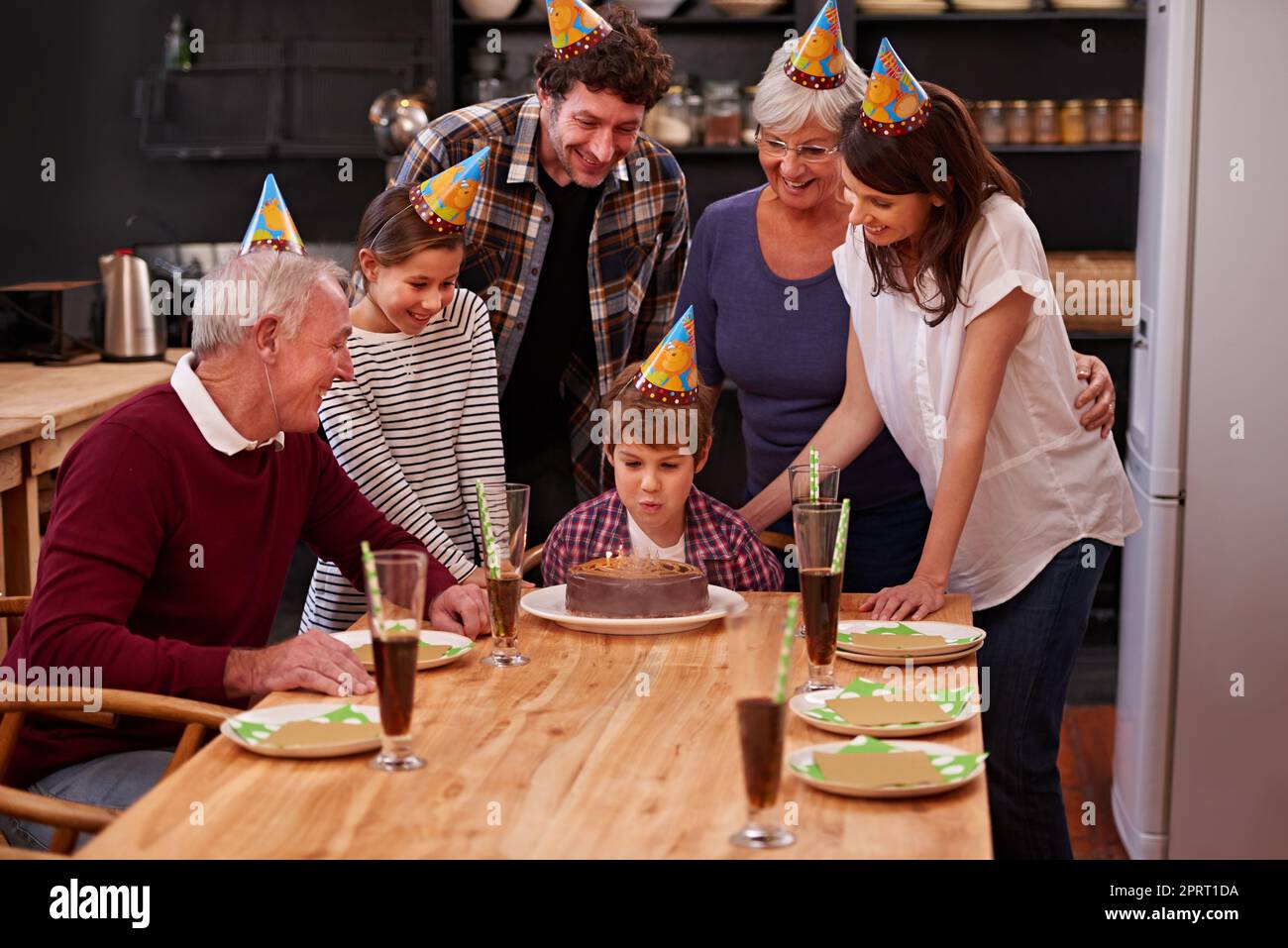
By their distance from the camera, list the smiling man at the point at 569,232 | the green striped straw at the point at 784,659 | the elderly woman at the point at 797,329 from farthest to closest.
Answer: the smiling man at the point at 569,232
the elderly woman at the point at 797,329
the green striped straw at the point at 784,659

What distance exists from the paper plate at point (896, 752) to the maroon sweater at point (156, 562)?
74 cm

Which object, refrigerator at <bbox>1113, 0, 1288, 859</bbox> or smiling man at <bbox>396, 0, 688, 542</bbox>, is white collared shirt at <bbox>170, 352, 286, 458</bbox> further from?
refrigerator at <bbox>1113, 0, 1288, 859</bbox>

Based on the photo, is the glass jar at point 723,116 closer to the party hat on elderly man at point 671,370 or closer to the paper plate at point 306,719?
the party hat on elderly man at point 671,370

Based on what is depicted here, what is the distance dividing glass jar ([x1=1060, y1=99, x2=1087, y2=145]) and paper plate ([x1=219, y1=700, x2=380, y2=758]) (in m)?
3.65

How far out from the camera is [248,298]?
2068mm

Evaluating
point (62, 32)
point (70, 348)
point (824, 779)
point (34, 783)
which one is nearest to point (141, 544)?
point (34, 783)

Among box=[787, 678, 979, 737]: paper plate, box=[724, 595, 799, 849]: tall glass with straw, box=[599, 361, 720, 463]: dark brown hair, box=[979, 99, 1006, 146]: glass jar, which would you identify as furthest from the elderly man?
box=[979, 99, 1006, 146]: glass jar

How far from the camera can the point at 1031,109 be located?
474cm

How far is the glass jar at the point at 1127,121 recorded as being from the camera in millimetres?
4719

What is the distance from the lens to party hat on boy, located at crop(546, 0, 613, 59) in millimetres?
2678

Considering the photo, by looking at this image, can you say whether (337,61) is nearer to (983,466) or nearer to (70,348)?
(70,348)

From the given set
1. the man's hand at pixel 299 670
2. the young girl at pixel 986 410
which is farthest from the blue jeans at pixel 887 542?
the man's hand at pixel 299 670

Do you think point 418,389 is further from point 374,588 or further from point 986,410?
point 374,588

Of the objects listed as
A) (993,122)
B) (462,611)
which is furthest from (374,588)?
(993,122)
